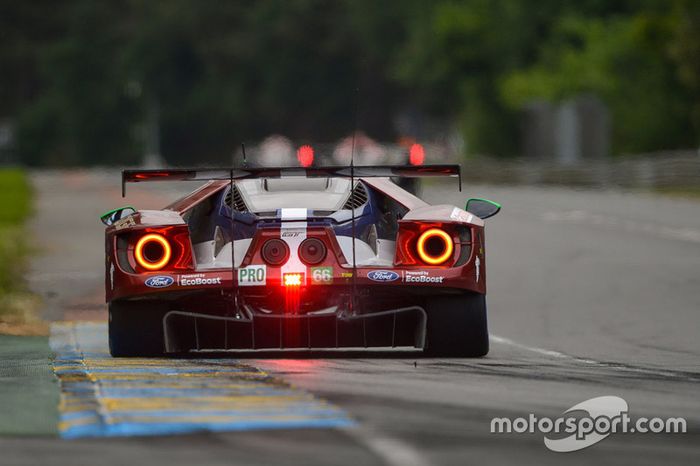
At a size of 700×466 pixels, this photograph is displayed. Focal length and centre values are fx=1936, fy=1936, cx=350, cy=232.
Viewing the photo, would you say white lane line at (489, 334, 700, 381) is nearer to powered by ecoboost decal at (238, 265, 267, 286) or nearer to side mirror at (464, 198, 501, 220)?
side mirror at (464, 198, 501, 220)

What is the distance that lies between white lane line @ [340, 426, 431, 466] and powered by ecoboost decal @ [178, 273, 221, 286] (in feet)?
10.8

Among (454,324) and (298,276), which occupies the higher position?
(298,276)

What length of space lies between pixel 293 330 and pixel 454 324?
885mm

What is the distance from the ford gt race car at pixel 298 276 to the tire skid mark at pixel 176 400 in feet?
1.71

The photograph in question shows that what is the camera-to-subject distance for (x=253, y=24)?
128500 millimetres

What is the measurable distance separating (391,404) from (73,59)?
5308 inches

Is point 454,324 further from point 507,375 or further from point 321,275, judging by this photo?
point 507,375

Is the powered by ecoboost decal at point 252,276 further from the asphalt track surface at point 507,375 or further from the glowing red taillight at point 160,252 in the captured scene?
the asphalt track surface at point 507,375

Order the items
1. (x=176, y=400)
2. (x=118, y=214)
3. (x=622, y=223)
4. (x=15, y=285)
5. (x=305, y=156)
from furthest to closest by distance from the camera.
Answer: (x=622, y=223), (x=15, y=285), (x=305, y=156), (x=118, y=214), (x=176, y=400)

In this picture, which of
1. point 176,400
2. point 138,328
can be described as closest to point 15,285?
point 138,328

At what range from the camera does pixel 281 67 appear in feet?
406

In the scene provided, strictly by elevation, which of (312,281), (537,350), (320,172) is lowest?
(537,350)

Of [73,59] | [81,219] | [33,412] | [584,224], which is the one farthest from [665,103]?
[73,59]

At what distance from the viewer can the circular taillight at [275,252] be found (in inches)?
404
